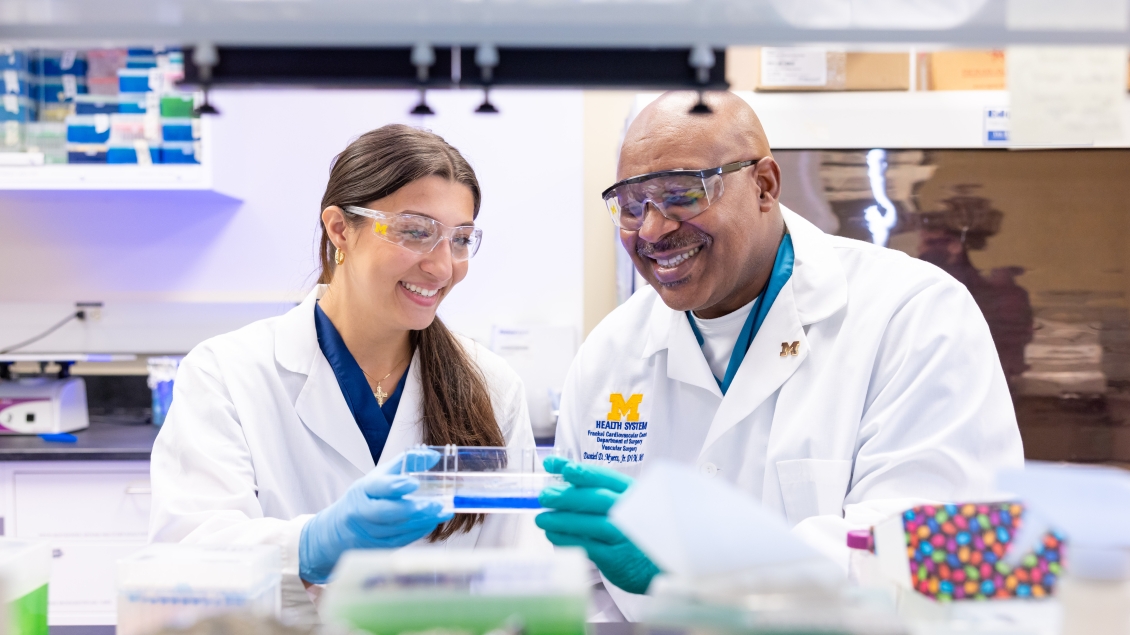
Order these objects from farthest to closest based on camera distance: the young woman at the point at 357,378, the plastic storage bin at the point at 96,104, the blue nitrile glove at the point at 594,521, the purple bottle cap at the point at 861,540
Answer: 1. the plastic storage bin at the point at 96,104
2. the young woman at the point at 357,378
3. the blue nitrile glove at the point at 594,521
4. the purple bottle cap at the point at 861,540

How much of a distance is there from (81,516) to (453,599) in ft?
8.15

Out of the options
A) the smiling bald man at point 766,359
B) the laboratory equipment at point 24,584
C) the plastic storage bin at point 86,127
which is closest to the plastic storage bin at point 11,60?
the plastic storage bin at point 86,127

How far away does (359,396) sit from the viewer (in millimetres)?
1737

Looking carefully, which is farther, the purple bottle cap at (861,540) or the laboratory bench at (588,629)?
the laboratory bench at (588,629)

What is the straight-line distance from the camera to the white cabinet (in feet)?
8.42

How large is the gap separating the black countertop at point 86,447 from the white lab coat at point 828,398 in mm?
1588

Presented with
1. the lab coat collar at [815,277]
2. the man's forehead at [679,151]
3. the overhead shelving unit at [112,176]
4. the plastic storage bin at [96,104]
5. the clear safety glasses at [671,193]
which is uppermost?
the plastic storage bin at [96,104]

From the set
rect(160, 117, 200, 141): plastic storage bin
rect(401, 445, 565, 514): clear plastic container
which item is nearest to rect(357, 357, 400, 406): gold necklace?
rect(401, 445, 565, 514): clear plastic container

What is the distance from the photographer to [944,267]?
2.36 m

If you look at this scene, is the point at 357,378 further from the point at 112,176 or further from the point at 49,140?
the point at 49,140

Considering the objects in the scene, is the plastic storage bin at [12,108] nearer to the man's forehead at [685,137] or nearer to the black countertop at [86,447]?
the black countertop at [86,447]

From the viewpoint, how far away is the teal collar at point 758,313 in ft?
5.70

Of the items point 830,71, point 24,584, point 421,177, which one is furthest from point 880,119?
point 24,584

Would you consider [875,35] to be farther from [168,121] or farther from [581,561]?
[168,121]
